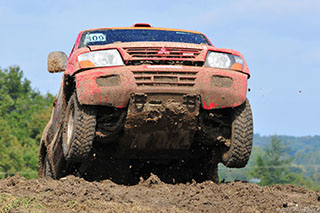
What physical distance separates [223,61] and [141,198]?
187 centimetres

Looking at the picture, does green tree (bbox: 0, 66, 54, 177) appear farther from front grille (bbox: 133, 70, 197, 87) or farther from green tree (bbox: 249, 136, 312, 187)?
front grille (bbox: 133, 70, 197, 87)

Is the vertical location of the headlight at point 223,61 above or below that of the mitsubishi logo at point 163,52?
below

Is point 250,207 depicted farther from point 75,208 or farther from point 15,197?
point 15,197

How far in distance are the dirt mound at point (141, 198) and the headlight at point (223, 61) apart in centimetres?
134

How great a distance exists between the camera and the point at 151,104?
20.7 ft

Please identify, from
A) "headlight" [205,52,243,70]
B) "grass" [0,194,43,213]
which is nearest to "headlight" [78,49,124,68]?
"headlight" [205,52,243,70]

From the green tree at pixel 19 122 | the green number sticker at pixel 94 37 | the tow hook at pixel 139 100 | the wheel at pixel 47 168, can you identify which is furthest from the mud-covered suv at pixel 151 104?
the green tree at pixel 19 122

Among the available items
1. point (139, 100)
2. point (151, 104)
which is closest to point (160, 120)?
point (151, 104)

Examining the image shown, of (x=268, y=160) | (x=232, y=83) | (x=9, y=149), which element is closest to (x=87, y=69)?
(x=232, y=83)

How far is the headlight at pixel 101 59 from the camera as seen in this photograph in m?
6.38

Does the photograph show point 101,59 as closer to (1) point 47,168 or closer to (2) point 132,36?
(2) point 132,36

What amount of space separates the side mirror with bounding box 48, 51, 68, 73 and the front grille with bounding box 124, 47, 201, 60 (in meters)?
1.15

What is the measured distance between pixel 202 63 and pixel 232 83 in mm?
396

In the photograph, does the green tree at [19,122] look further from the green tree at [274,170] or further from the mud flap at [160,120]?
the mud flap at [160,120]
